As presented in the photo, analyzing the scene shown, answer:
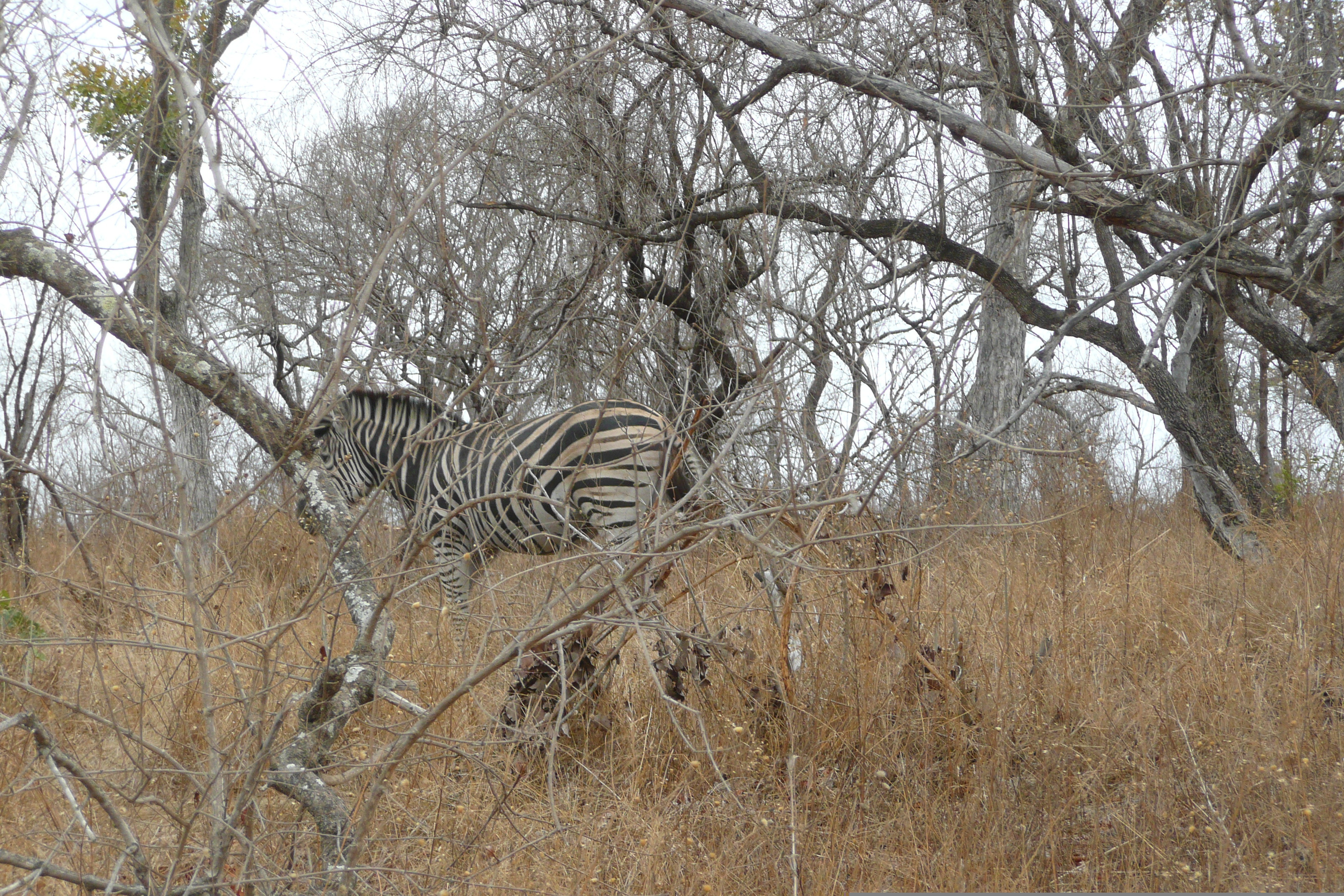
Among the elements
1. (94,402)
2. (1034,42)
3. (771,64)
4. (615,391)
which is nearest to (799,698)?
(94,402)

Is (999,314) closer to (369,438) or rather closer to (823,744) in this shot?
(369,438)

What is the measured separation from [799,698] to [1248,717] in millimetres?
1524

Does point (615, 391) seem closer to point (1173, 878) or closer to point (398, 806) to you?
point (398, 806)

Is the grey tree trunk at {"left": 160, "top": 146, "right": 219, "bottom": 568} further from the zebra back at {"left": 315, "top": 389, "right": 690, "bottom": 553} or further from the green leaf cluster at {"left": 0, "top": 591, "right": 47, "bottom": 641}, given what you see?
the green leaf cluster at {"left": 0, "top": 591, "right": 47, "bottom": 641}

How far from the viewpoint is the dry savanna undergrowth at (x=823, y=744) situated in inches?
107

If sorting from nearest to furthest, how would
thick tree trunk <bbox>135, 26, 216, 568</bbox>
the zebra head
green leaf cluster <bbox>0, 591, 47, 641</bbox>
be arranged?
green leaf cluster <bbox>0, 591, 47, 641</bbox>, thick tree trunk <bbox>135, 26, 216, 568</bbox>, the zebra head

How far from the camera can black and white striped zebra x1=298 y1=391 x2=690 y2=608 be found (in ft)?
16.3

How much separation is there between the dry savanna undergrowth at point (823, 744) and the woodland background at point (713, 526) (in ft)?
0.08

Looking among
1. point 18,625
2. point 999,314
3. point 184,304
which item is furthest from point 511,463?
point 999,314

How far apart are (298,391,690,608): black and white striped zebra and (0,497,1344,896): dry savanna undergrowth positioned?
841 millimetres

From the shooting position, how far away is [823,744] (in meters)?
3.42

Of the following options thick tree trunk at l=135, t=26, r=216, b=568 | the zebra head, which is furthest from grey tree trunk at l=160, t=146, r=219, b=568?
the zebra head

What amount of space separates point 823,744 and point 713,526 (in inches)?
66.5

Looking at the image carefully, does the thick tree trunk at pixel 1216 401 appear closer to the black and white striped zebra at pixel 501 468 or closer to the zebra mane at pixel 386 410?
the black and white striped zebra at pixel 501 468
